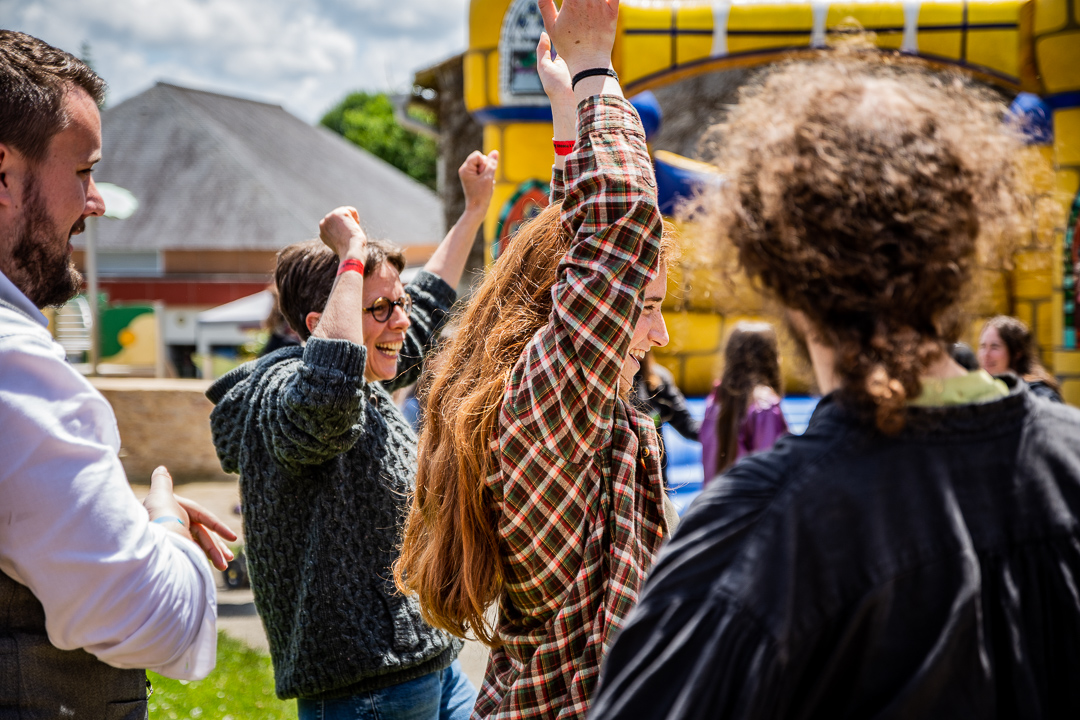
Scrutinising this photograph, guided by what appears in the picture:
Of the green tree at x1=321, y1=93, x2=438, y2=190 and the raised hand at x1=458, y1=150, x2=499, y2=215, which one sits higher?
the green tree at x1=321, y1=93, x2=438, y2=190

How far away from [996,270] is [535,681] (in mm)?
882

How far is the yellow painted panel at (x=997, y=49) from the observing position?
6445 mm

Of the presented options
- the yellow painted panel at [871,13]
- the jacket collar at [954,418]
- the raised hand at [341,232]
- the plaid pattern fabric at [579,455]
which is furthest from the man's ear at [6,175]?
the yellow painted panel at [871,13]

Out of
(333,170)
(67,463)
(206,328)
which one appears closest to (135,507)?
(67,463)

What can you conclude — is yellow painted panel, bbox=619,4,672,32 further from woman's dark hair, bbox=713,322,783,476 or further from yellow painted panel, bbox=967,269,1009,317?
yellow painted panel, bbox=967,269,1009,317

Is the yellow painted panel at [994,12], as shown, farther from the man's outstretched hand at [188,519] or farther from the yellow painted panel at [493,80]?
the man's outstretched hand at [188,519]

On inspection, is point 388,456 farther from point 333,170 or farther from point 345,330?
point 333,170

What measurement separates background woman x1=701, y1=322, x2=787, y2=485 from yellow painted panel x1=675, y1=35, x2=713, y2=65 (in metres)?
3.15

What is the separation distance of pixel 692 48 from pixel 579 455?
19.0 ft

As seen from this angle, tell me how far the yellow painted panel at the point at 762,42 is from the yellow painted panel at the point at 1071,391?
3049mm

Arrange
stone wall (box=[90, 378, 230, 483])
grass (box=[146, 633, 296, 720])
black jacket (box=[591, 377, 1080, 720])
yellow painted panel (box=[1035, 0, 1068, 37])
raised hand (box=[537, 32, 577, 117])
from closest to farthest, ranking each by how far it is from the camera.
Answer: black jacket (box=[591, 377, 1080, 720])
raised hand (box=[537, 32, 577, 117])
grass (box=[146, 633, 296, 720])
yellow painted panel (box=[1035, 0, 1068, 37])
stone wall (box=[90, 378, 230, 483])

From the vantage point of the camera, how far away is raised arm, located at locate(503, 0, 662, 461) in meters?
1.30

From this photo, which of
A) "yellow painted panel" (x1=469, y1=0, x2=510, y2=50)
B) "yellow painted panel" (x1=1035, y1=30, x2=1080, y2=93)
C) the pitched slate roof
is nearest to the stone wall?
"yellow painted panel" (x1=469, y1=0, x2=510, y2=50)

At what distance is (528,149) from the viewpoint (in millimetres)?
6406
